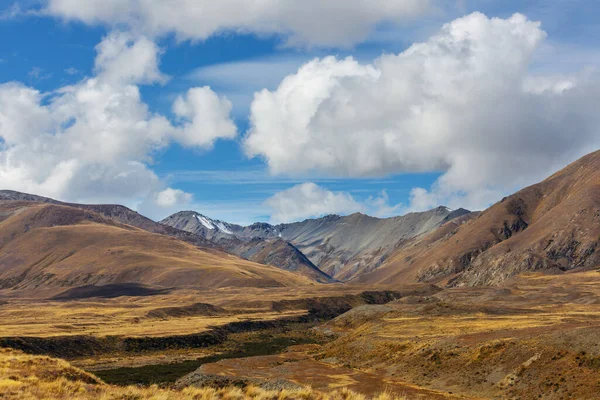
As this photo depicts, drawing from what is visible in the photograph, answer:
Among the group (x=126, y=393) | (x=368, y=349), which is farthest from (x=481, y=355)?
(x=126, y=393)

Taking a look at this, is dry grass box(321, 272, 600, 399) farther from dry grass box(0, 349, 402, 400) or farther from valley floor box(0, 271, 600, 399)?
dry grass box(0, 349, 402, 400)

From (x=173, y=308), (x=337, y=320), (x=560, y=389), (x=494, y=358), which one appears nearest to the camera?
(x=560, y=389)

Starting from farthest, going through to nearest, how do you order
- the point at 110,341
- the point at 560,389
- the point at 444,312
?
the point at 444,312
the point at 110,341
the point at 560,389

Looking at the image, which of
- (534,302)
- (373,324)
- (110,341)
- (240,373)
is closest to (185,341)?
(110,341)

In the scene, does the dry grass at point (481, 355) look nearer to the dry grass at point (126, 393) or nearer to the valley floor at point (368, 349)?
the valley floor at point (368, 349)

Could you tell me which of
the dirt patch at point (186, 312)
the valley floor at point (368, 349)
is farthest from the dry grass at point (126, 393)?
the dirt patch at point (186, 312)

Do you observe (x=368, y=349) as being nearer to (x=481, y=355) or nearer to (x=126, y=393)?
(x=481, y=355)

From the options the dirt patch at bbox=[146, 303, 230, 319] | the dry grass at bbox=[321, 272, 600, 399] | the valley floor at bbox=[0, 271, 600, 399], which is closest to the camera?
the dry grass at bbox=[321, 272, 600, 399]

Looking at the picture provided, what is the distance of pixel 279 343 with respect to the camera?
364 feet

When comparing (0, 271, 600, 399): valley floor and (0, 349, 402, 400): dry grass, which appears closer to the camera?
(0, 349, 402, 400): dry grass

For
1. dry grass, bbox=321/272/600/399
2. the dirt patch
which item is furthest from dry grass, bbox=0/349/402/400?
the dirt patch

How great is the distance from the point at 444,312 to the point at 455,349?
5137 centimetres

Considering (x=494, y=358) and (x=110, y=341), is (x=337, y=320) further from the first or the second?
(x=494, y=358)

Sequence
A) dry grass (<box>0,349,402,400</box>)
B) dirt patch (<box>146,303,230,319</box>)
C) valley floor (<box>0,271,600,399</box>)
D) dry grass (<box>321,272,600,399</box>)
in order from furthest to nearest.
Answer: dirt patch (<box>146,303,230,319</box>)
valley floor (<box>0,271,600,399</box>)
dry grass (<box>321,272,600,399</box>)
dry grass (<box>0,349,402,400</box>)
